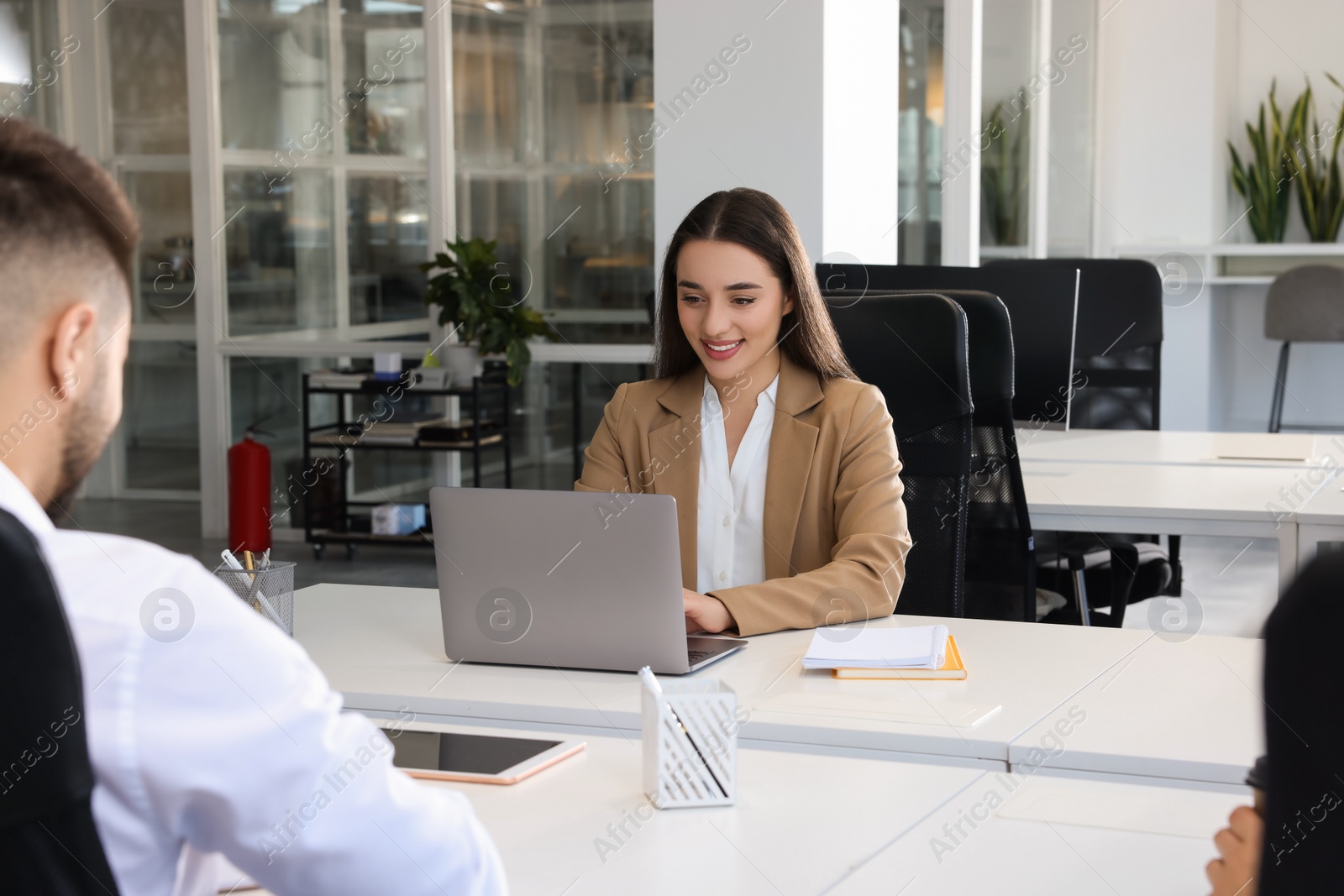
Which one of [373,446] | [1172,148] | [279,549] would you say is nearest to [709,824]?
[373,446]

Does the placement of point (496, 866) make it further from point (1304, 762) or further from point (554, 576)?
point (554, 576)

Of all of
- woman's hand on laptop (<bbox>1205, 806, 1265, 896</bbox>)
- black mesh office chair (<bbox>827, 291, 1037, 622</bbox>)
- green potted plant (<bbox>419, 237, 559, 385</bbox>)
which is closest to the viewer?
woman's hand on laptop (<bbox>1205, 806, 1265, 896</bbox>)

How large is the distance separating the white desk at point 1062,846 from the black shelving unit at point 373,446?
14.1 ft

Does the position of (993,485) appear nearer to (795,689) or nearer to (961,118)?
(795,689)

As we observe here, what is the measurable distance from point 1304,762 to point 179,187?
6589 millimetres

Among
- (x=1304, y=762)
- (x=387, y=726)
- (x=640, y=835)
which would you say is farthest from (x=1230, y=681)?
(x=1304, y=762)

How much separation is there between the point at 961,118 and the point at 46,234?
5.12 m

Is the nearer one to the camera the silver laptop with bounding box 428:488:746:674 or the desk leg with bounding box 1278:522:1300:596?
the silver laptop with bounding box 428:488:746:674

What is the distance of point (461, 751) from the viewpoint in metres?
1.46

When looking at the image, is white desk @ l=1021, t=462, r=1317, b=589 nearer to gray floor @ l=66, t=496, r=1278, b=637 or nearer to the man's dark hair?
gray floor @ l=66, t=496, r=1278, b=637

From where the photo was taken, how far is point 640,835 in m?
1.24

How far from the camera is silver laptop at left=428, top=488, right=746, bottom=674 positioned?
1.64 meters

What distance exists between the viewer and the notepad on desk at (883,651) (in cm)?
170

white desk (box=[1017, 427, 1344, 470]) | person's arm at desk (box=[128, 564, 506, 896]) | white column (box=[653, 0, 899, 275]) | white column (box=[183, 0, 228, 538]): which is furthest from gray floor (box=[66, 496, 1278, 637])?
person's arm at desk (box=[128, 564, 506, 896])
